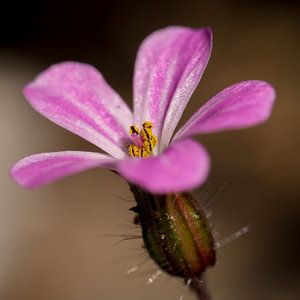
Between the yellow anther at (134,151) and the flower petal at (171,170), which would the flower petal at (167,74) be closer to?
the yellow anther at (134,151)

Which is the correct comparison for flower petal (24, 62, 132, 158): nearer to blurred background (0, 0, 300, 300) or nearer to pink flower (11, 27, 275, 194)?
pink flower (11, 27, 275, 194)

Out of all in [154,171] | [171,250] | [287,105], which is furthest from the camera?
[287,105]

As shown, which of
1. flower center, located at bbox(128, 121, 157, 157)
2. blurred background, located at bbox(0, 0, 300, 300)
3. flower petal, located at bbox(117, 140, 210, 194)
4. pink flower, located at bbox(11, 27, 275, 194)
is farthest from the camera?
blurred background, located at bbox(0, 0, 300, 300)

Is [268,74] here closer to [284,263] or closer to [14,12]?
[284,263]

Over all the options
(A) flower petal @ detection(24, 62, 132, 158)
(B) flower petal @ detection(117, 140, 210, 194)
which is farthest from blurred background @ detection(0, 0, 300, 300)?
(B) flower petal @ detection(117, 140, 210, 194)

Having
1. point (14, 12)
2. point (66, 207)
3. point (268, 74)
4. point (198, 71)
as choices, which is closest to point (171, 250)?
point (198, 71)

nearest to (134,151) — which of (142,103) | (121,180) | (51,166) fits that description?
(142,103)

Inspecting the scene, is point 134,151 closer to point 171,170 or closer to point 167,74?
point 167,74
